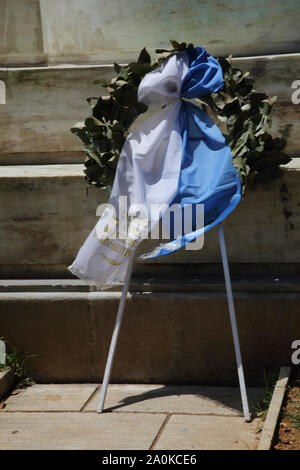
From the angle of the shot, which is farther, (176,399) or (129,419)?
(176,399)

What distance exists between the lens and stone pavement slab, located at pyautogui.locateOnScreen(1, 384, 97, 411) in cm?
509

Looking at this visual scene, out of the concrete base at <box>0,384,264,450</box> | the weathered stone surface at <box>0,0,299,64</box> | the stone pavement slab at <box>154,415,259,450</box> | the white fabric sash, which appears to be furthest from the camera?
the weathered stone surface at <box>0,0,299,64</box>

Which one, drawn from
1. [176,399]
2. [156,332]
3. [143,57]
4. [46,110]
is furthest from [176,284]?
[46,110]

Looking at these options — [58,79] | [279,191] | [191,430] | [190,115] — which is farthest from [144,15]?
[191,430]

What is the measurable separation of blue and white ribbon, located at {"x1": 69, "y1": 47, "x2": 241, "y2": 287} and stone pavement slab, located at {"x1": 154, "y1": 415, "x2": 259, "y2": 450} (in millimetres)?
1084

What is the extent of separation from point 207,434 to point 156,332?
1053mm

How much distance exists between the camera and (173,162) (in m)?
4.84

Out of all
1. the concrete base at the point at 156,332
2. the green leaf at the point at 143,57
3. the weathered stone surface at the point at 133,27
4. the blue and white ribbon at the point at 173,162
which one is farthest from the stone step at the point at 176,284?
the weathered stone surface at the point at 133,27

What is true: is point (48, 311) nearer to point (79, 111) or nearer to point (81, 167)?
point (81, 167)

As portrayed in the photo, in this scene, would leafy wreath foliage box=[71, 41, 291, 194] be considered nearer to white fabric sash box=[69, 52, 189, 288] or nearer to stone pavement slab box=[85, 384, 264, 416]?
white fabric sash box=[69, 52, 189, 288]

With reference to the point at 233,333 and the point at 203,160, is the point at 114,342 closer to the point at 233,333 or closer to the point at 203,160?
the point at 233,333

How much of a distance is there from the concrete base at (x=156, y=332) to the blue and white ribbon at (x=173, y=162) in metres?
0.48

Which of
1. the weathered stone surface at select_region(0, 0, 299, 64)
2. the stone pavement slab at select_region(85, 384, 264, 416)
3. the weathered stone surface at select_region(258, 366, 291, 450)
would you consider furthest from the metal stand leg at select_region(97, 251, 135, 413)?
the weathered stone surface at select_region(0, 0, 299, 64)

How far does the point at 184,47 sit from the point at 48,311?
2.17 metres
